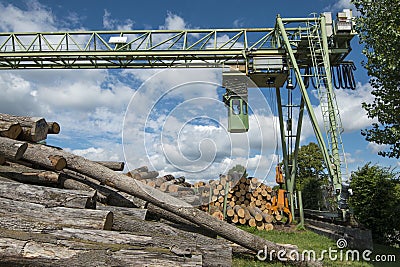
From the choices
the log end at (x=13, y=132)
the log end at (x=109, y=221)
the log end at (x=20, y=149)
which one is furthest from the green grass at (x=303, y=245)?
the log end at (x=13, y=132)

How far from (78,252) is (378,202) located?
904cm

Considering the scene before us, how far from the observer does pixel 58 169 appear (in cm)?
590

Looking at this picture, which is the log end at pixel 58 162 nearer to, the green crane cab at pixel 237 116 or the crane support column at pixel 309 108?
the green crane cab at pixel 237 116

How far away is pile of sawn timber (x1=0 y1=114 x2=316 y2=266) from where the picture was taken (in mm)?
3949

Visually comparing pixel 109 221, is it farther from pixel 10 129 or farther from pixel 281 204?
pixel 281 204

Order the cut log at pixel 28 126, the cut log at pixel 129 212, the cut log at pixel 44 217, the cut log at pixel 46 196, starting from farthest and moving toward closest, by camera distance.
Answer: the cut log at pixel 28 126, the cut log at pixel 129 212, the cut log at pixel 46 196, the cut log at pixel 44 217

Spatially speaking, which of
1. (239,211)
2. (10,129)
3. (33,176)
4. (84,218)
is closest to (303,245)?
(239,211)

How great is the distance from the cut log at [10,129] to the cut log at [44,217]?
1429 millimetres

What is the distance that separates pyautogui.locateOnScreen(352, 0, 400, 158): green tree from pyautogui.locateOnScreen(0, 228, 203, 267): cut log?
723 cm

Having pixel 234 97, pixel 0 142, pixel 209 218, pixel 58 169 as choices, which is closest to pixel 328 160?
pixel 234 97

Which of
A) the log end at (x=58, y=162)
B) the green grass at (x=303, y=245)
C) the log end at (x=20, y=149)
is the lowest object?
the green grass at (x=303, y=245)

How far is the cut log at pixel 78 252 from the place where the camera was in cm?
386

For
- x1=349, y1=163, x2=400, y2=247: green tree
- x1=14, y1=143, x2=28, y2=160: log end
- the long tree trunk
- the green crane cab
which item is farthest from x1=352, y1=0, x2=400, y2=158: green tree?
x1=14, y1=143, x2=28, y2=160: log end

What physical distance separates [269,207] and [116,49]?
8484mm
